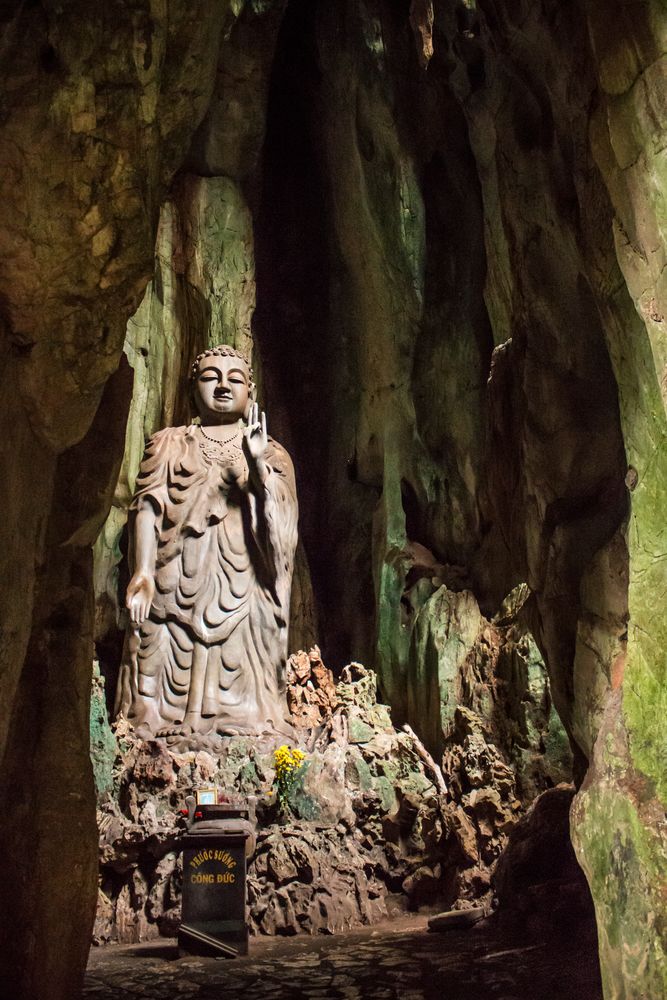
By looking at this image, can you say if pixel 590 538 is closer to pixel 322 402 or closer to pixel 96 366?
pixel 96 366

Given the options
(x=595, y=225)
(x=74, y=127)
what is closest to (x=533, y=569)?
(x=595, y=225)

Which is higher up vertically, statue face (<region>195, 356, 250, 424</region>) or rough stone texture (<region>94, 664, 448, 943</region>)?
statue face (<region>195, 356, 250, 424</region>)

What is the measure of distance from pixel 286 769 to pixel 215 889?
1271 millimetres

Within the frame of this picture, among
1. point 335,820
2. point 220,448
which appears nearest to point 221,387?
point 220,448

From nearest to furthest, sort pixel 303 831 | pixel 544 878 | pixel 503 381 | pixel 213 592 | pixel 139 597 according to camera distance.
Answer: pixel 544 878 < pixel 503 381 < pixel 303 831 < pixel 139 597 < pixel 213 592

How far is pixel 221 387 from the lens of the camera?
Answer: 28.3 ft

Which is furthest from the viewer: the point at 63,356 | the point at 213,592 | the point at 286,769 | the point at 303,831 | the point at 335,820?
the point at 213,592

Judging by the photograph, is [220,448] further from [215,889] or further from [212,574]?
[215,889]

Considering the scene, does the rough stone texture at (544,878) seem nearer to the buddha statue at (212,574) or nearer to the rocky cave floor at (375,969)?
the rocky cave floor at (375,969)

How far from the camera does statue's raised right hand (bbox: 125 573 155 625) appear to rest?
743 centimetres

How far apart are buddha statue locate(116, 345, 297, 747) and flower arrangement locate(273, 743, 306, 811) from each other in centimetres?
70

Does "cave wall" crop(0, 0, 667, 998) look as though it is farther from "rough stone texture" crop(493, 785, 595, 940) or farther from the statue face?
the statue face

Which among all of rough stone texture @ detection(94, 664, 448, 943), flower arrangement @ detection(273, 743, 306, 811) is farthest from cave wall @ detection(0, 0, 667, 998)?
flower arrangement @ detection(273, 743, 306, 811)

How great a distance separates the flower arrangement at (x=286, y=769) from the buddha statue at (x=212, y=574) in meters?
0.70
